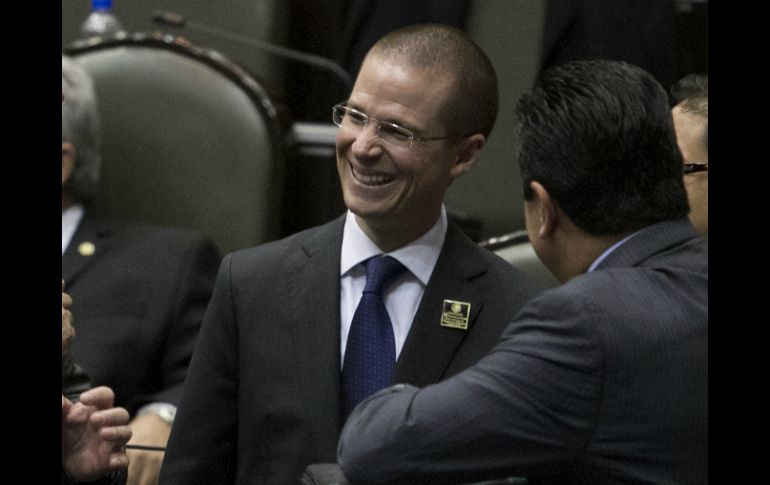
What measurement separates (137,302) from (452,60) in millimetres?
764

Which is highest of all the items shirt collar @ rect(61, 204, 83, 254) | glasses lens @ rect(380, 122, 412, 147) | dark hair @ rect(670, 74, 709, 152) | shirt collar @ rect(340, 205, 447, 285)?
dark hair @ rect(670, 74, 709, 152)

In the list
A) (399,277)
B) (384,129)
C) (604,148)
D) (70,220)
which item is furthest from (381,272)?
(70,220)

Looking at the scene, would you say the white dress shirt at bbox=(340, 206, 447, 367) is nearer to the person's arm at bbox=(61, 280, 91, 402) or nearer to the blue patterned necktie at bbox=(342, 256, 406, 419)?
the blue patterned necktie at bbox=(342, 256, 406, 419)

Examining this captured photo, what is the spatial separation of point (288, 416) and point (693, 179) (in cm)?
44

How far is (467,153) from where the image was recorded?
113 cm

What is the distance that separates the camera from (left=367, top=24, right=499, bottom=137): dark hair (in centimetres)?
109

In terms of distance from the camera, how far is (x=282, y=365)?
1.11 metres

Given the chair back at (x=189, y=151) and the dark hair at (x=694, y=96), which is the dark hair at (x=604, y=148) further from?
the chair back at (x=189, y=151)

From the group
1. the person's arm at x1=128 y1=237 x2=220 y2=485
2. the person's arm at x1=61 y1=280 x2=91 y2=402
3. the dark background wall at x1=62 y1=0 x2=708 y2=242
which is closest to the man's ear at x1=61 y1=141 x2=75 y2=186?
the person's arm at x1=128 y1=237 x2=220 y2=485

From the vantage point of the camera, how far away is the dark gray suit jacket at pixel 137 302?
1.65 m

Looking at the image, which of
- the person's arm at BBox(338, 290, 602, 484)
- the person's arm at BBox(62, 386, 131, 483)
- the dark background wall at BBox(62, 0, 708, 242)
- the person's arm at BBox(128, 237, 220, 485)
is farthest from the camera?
the dark background wall at BBox(62, 0, 708, 242)

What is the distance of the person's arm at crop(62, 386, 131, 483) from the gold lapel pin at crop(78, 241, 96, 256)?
598 mm

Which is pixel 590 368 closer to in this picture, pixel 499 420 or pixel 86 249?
pixel 499 420
